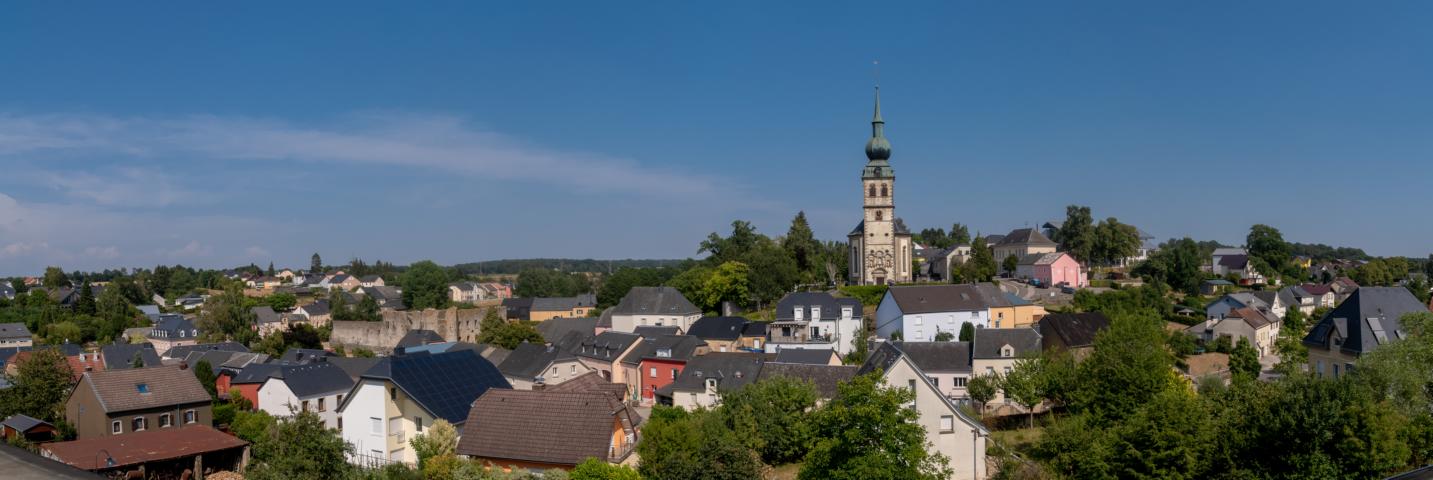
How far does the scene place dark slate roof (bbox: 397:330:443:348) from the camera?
6078cm

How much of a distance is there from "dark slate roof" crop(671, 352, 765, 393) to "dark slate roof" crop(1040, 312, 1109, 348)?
564 inches

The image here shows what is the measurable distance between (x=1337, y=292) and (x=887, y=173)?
4131 cm

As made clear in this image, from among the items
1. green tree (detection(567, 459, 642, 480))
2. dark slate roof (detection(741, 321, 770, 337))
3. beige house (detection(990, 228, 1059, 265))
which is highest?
beige house (detection(990, 228, 1059, 265))

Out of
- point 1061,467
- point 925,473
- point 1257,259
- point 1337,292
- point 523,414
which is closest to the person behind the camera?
point 925,473

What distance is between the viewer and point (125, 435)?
27.4m

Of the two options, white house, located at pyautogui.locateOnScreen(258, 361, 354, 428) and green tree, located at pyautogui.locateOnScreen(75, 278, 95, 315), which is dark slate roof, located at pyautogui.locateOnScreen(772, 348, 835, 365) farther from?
green tree, located at pyautogui.locateOnScreen(75, 278, 95, 315)

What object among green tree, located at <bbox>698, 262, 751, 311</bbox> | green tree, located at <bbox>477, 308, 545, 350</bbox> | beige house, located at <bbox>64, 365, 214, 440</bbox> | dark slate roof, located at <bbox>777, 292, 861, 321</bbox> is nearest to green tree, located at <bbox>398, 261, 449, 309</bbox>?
green tree, located at <bbox>477, 308, 545, 350</bbox>

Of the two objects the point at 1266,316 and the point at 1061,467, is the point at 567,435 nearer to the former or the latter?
the point at 1061,467

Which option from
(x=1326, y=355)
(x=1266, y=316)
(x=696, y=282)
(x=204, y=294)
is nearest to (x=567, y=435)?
(x=1326, y=355)

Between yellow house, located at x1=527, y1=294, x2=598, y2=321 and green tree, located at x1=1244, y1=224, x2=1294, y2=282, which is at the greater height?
green tree, located at x1=1244, y1=224, x2=1294, y2=282

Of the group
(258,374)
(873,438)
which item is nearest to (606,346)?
(258,374)

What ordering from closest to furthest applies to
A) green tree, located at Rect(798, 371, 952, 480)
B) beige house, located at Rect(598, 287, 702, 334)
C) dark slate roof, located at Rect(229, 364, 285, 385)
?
green tree, located at Rect(798, 371, 952, 480) < dark slate roof, located at Rect(229, 364, 285, 385) < beige house, located at Rect(598, 287, 702, 334)

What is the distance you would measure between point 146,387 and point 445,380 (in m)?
12.5

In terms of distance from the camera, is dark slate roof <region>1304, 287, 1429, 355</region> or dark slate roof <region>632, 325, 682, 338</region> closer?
dark slate roof <region>1304, 287, 1429, 355</region>
